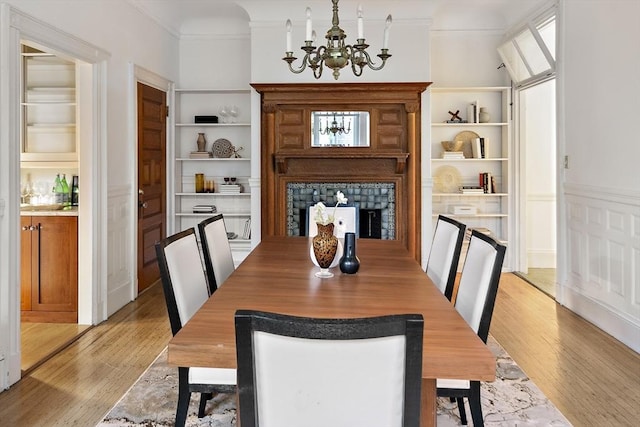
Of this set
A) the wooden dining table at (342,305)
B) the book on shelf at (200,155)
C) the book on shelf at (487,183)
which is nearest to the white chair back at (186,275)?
the wooden dining table at (342,305)

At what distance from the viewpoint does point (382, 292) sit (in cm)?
201

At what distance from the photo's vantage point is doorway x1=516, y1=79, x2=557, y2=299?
6094 mm

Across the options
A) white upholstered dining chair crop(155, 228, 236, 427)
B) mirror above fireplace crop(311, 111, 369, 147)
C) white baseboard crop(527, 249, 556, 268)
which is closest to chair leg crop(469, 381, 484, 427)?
white upholstered dining chair crop(155, 228, 236, 427)

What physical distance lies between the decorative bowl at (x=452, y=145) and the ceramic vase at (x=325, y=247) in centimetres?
375

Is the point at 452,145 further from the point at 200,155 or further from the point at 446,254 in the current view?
the point at 446,254

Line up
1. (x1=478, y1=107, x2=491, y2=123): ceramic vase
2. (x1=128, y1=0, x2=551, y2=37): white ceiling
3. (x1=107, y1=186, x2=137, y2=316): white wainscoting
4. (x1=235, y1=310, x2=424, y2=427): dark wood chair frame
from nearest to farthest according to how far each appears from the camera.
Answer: (x1=235, y1=310, x2=424, y2=427): dark wood chair frame → (x1=107, y1=186, x2=137, y2=316): white wainscoting → (x1=128, y1=0, x2=551, y2=37): white ceiling → (x1=478, y1=107, x2=491, y2=123): ceramic vase

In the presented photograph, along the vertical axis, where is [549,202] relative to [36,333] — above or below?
above

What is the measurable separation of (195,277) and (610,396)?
7.36ft

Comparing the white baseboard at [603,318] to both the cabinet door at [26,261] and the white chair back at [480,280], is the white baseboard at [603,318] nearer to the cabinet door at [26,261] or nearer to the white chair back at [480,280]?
the white chair back at [480,280]

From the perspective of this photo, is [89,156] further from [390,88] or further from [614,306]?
[614,306]

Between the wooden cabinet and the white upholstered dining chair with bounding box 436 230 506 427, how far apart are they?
306 cm

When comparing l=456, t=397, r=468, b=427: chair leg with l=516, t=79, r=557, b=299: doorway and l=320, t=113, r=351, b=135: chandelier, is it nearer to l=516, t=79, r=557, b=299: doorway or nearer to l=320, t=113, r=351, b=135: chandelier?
l=320, t=113, r=351, b=135: chandelier

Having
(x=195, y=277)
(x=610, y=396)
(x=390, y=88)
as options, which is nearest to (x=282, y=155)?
(x=390, y=88)

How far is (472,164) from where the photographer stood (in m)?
5.89
